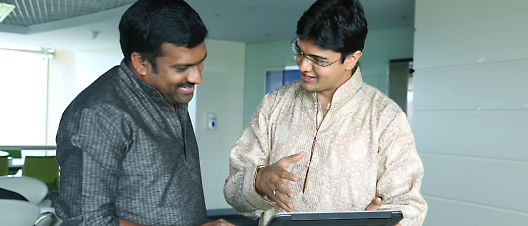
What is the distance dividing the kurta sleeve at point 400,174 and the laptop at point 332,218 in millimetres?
397

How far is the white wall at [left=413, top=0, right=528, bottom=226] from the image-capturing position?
117 inches

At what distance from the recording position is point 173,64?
1.16 m

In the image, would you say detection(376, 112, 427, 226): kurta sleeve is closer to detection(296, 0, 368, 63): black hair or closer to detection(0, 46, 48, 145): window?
detection(296, 0, 368, 63): black hair

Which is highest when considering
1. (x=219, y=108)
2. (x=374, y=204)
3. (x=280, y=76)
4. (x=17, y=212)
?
(x=280, y=76)

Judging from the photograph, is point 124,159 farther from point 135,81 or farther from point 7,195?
point 7,195

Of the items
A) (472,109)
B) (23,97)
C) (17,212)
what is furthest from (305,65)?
(23,97)

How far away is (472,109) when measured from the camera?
3.26 m

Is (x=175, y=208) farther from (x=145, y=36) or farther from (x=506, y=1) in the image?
(x=506, y=1)

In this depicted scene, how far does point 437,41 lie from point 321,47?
2.47 meters

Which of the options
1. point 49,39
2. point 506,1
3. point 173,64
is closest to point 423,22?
point 506,1

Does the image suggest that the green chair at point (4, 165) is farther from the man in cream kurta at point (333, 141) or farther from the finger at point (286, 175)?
the finger at point (286, 175)

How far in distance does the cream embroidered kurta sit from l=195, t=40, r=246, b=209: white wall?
448 centimetres

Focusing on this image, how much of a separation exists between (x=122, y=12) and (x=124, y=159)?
4.07 metres

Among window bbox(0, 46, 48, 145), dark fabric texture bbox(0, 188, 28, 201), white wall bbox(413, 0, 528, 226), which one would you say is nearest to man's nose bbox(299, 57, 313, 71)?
dark fabric texture bbox(0, 188, 28, 201)
